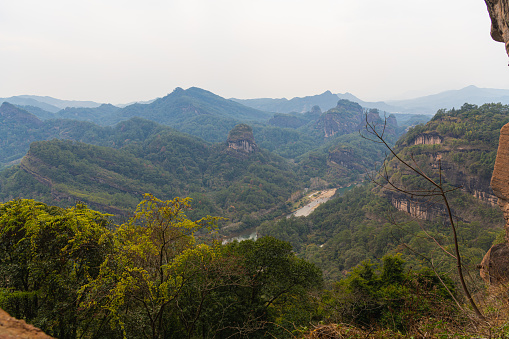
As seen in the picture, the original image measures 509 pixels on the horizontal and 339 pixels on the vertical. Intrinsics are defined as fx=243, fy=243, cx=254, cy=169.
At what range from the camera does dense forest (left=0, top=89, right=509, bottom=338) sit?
8.62 metres

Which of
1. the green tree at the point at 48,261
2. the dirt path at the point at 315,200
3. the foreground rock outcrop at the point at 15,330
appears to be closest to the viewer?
the foreground rock outcrop at the point at 15,330

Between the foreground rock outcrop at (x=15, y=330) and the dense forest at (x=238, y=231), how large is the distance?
400cm

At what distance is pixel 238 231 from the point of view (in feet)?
243

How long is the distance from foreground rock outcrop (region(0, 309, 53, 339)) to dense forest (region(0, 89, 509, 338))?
4.00 m

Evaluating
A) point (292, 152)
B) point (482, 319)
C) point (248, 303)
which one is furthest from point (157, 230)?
point (292, 152)

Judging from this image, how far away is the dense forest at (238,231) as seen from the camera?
8617 mm

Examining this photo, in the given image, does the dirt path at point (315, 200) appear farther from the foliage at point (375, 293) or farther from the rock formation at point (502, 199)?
the rock formation at point (502, 199)

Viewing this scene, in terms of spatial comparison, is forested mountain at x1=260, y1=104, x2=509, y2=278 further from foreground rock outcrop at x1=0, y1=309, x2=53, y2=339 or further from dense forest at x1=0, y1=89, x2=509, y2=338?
foreground rock outcrop at x1=0, y1=309, x2=53, y2=339

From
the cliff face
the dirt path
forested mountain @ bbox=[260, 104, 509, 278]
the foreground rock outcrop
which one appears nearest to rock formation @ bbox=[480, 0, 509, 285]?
the cliff face

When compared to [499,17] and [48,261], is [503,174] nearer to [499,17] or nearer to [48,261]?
[499,17]

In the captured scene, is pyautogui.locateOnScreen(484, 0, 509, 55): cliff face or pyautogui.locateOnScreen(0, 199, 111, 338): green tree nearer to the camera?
pyautogui.locateOnScreen(484, 0, 509, 55): cliff face

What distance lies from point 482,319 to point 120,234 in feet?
38.0

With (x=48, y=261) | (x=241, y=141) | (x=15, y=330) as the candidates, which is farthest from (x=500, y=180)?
(x=241, y=141)

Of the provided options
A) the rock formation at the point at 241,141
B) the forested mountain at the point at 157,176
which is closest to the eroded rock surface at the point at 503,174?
the forested mountain at the point at 157,176
